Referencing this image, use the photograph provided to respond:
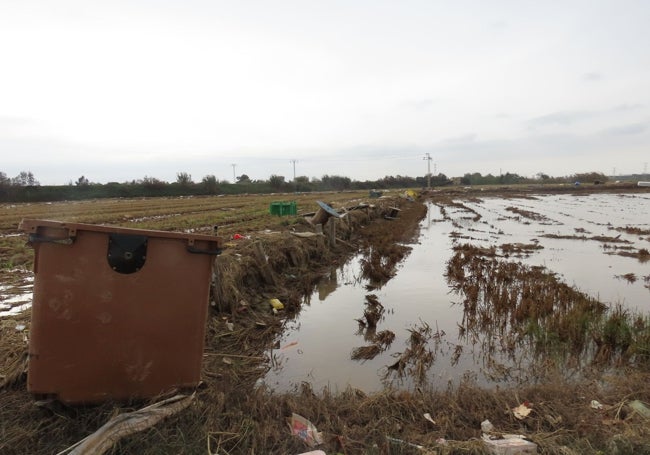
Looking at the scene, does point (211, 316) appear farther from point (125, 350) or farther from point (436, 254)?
point (436, 254)

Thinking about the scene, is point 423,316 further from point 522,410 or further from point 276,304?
point 522,410

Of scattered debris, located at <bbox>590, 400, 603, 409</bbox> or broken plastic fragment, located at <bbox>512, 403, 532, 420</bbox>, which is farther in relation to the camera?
scattered debris, located at <bbox>590, 400, 603, 409</bbox>

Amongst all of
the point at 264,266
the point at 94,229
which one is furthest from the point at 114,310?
the point at 264,266

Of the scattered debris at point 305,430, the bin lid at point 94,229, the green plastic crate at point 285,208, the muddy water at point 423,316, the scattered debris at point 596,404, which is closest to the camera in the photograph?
the bin lid at point 94,229

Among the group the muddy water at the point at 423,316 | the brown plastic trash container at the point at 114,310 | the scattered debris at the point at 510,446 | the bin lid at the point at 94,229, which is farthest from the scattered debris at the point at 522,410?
the bin lid at the point at 94,229

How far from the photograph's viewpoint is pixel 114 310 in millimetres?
2760

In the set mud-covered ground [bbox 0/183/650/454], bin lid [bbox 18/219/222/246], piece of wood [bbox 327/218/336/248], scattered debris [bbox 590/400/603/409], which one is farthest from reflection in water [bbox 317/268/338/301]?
bin lid [bbox 18/219/222/246]

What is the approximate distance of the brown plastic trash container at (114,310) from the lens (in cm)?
262

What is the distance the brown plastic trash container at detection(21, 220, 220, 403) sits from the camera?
103 inches

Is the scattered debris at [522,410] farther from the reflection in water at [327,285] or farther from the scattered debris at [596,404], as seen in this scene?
the reflection in water at [327,285]

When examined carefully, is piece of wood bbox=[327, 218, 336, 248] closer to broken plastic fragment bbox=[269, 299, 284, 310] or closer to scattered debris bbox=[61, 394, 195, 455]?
broken plastic fragment bbox=[269, 299, 284, 310]

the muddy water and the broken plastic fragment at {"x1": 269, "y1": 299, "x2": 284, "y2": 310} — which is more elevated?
the broken plastic fragment at {"x1": 269, "y1": 299, "x2": 284, "y2": 310}

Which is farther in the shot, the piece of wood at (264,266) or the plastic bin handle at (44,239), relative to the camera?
the piece of wood at (264,266)

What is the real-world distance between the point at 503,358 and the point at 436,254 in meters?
8.04
